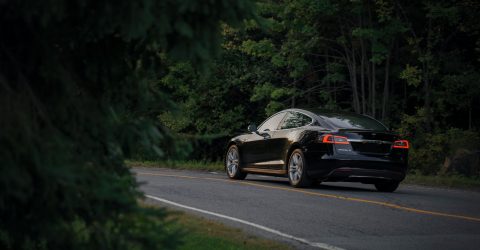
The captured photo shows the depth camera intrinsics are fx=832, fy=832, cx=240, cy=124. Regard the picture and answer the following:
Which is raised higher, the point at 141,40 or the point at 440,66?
the point at 440,66

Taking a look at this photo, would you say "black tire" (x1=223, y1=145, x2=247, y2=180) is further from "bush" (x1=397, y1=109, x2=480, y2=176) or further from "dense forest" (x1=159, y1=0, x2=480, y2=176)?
"bush" (x1=397, y1=109, x2=480, y2=176)

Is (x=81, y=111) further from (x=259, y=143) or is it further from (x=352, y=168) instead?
(x=259, y=143)

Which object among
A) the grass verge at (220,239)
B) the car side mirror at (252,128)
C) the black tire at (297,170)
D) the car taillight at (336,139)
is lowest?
the grass verge at (220,239)

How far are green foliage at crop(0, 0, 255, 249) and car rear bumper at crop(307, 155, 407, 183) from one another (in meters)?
10.6

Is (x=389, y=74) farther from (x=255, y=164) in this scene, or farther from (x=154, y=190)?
(x=154, y=190)

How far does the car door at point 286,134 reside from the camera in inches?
622

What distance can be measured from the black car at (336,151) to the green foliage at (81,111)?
35.1 ft

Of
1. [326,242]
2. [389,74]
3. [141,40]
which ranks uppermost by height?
[389,74]

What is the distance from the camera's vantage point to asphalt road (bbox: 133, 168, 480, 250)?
8.67 m

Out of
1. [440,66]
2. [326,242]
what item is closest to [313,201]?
[326,242]

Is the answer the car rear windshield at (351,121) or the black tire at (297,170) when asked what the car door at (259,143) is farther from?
the car rear windshield at (351,121)

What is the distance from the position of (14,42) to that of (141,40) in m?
0.67

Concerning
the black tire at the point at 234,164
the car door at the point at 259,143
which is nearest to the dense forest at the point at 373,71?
the black tire at the point at 234,164

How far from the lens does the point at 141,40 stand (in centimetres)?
421
